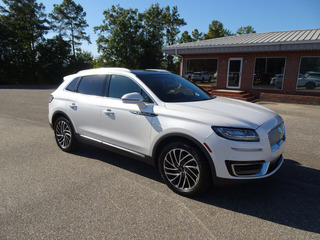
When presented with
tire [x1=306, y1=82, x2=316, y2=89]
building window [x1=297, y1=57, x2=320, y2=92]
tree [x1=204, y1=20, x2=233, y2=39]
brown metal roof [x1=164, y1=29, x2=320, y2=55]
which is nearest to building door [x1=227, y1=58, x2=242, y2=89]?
brown metal roof [x1=164, y1=29, x2=320, y2=55]

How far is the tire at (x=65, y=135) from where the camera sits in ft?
15.9

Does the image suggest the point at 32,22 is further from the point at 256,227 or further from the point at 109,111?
the point at 256,227

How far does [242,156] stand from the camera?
2.84 meters

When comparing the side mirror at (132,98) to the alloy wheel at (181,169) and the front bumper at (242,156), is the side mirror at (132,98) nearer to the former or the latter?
the alloy wheel at (181,169)

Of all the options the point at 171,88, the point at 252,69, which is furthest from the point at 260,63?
the point at 171,88

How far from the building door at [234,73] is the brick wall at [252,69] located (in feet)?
0.72

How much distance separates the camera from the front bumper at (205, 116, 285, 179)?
2.83 m

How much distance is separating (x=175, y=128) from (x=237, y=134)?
79 centimetres

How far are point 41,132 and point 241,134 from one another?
5751mm

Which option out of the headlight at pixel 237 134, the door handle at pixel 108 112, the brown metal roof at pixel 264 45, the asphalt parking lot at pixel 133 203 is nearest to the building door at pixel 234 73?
the brown metal roof at pixel 264 45

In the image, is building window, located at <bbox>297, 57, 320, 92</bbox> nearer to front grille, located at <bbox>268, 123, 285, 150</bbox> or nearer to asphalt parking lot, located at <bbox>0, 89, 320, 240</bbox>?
asphalt parking lot, located at <bbox>0, 89, 320, 240</bbox>

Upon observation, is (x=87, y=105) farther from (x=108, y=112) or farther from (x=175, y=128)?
(x=175, y=128)

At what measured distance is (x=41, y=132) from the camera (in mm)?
6691

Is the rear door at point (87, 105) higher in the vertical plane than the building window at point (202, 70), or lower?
lower
